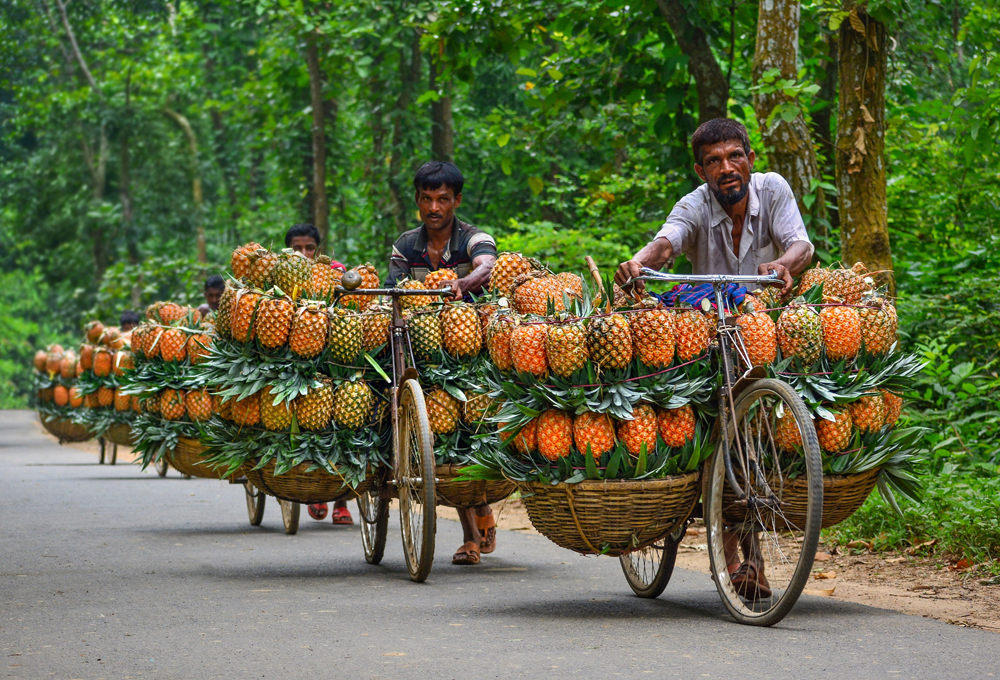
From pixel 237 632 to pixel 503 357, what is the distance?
5.76 ft

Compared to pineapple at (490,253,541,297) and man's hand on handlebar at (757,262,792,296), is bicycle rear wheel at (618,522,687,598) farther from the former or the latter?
pineapple at (490,253,541,297)

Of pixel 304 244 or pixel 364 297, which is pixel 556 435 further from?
pixel 304 244

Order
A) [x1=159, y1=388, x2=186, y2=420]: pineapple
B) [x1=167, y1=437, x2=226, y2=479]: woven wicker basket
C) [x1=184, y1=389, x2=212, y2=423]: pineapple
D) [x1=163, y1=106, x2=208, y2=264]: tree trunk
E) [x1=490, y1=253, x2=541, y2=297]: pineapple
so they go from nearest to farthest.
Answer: [x1=490, y1=253, x2=541, y2=297]: pineapple < [x1=184, y1=389, x2=212, y2=423]: pineapple < [x1=167, y1=437, x2=226, y2=479]: woven wicker basket < [x1=159, y1=388, x2=186, y2=420]: pineapple < [x1=163, y1=106, x2=208, y2=264]: tree trunk

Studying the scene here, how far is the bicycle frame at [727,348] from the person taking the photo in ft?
16.8

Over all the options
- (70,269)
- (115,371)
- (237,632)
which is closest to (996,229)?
(237,632)

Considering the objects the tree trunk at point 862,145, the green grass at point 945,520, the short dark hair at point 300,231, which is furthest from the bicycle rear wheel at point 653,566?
the short dark hair at point 300,231

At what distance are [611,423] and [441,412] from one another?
1904 mm

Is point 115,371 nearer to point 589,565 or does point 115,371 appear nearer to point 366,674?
point 589,565

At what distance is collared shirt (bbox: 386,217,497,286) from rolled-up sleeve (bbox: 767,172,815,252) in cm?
211

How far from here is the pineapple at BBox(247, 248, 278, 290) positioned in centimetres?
694

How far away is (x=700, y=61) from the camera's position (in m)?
11.0

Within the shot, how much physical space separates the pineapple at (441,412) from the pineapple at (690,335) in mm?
2004

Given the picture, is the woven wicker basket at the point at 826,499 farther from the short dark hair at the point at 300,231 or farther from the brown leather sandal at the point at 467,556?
the short dark hair at the point at 300,231

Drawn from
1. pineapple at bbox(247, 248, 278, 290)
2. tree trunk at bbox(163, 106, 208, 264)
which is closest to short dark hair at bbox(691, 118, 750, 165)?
pineapple at bbox(247, 248, 278, 290)
